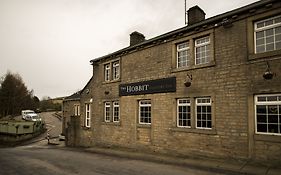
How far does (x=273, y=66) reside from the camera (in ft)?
33.7

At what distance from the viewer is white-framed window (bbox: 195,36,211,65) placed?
13000mm

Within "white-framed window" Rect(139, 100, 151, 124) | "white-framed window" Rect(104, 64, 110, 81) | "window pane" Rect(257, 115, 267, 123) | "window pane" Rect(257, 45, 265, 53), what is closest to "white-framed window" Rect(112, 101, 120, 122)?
"white-framed window" Rect(104, 64, 110, 81)

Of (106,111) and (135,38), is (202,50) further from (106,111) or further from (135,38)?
(106,111)

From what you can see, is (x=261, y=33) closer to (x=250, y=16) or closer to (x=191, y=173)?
(x=250, y=16)

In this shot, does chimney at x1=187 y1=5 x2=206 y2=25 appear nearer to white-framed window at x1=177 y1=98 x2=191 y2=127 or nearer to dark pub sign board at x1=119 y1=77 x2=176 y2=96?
dark pub sign board at x1=119 y1=77 x2=176 y2=96

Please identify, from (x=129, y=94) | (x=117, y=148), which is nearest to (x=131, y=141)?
(x=117, y=148)

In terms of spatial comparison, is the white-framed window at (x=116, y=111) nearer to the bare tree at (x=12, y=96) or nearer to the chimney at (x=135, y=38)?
the chimney at (x=135, y=38)

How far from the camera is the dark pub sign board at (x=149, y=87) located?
14484 mm

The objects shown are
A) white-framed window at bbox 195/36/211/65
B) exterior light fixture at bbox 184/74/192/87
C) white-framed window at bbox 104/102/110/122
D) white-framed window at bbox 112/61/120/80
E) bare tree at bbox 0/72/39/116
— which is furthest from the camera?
bare tree at bbox 0/72/39/116

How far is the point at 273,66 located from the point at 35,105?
75.7 metres

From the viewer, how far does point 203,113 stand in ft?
42.0

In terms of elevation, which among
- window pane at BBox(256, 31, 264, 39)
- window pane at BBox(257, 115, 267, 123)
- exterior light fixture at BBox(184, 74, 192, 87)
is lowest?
window pane at BBox(257, 115, 267, 123)

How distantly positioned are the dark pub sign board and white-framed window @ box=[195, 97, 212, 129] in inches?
72.5

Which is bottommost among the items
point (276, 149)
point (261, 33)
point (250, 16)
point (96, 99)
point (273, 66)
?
point (276, 149)
